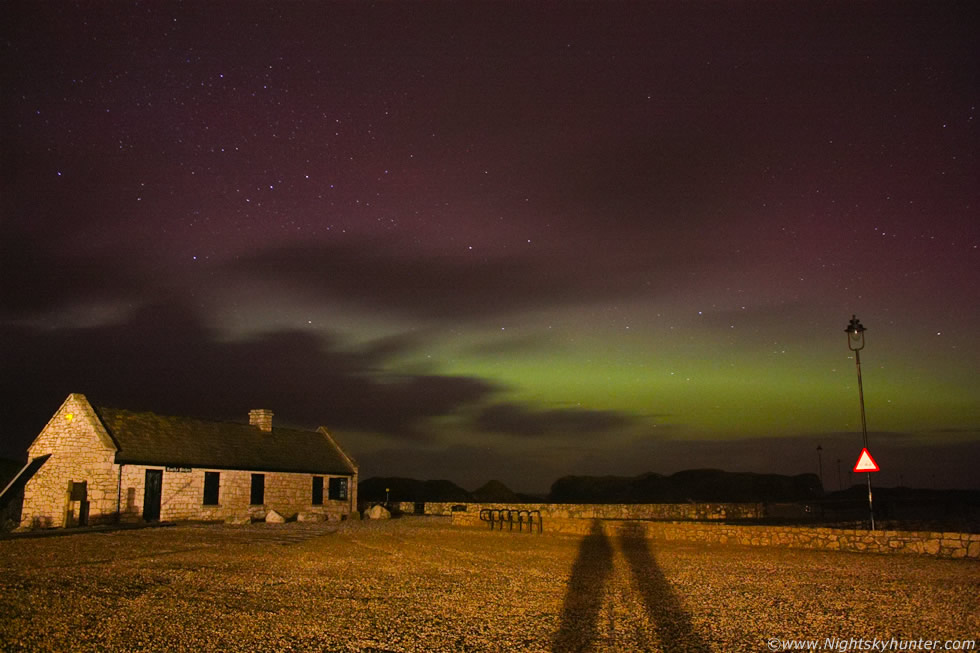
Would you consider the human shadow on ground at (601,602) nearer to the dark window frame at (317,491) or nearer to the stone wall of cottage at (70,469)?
the stone wall of cottage at (70,469)

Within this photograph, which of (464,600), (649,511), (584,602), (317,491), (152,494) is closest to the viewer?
(584,602)

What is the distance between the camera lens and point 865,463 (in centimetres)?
1709

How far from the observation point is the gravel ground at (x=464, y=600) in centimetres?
735

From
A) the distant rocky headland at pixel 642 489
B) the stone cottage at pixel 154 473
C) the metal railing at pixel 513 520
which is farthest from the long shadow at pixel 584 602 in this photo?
the distant rocky headland at pixel 642 489

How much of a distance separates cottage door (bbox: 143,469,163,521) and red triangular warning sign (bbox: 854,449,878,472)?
83.6 ft

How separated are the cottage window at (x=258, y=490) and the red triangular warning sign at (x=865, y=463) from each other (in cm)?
2568

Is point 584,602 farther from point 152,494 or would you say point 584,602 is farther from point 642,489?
point 642,489

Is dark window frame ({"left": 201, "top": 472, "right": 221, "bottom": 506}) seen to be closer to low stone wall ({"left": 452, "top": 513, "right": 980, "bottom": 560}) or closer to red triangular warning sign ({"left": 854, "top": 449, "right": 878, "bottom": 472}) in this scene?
low stone wall ({"left": 452, "top": 513, "right": 980, "bottom": 560})

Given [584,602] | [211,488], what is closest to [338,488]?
[211,488]

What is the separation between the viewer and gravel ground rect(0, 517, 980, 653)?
7352mm

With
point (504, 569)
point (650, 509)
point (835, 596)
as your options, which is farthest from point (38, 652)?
point (650, 509)

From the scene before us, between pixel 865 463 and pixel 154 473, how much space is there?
85.0ft

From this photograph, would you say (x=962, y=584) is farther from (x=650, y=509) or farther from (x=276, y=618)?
(x=650, y=509)

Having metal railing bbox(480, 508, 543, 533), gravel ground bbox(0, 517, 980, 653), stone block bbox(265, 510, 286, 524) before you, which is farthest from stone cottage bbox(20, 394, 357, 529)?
gravel ground bbox(0, 517, 980, 653)
